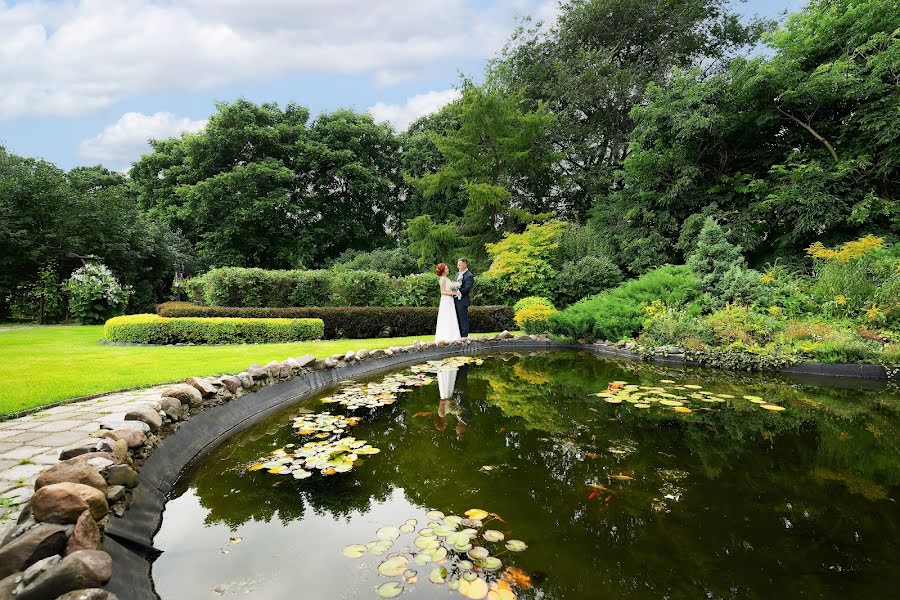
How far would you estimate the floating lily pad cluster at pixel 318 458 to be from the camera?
2910mm

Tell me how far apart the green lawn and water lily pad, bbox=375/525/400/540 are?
12.2 feet

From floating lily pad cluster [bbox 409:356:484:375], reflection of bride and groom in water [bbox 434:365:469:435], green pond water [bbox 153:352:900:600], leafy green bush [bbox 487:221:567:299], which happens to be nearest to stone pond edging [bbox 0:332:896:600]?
green pond water [bbox 153:352:900:600]

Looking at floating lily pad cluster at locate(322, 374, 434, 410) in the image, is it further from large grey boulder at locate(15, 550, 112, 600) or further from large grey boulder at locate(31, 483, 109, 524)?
large grey boulder at locate(15, 550, 112, 600)

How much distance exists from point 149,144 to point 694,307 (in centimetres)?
2576

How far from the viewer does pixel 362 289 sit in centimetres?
1105

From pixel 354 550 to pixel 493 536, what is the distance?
2.16 feet

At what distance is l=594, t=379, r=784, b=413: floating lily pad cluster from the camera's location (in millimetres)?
4484

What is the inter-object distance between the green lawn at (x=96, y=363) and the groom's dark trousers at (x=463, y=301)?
1159mm

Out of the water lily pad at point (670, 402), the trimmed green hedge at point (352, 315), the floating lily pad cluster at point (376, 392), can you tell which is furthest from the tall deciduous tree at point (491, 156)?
the water lily pad at point (670, 402)

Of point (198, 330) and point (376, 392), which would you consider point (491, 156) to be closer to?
point (198, 330)

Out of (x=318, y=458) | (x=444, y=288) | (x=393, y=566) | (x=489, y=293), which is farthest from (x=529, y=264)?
(x=393, y=566)

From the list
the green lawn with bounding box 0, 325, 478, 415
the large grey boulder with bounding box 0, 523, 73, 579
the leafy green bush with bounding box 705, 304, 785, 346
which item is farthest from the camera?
the leafy green bush with bounding box 705, 304, 785, 346

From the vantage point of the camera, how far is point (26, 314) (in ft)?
45.8

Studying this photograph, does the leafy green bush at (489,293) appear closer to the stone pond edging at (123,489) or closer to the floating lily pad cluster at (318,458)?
the stone pond edging at (123,489)
